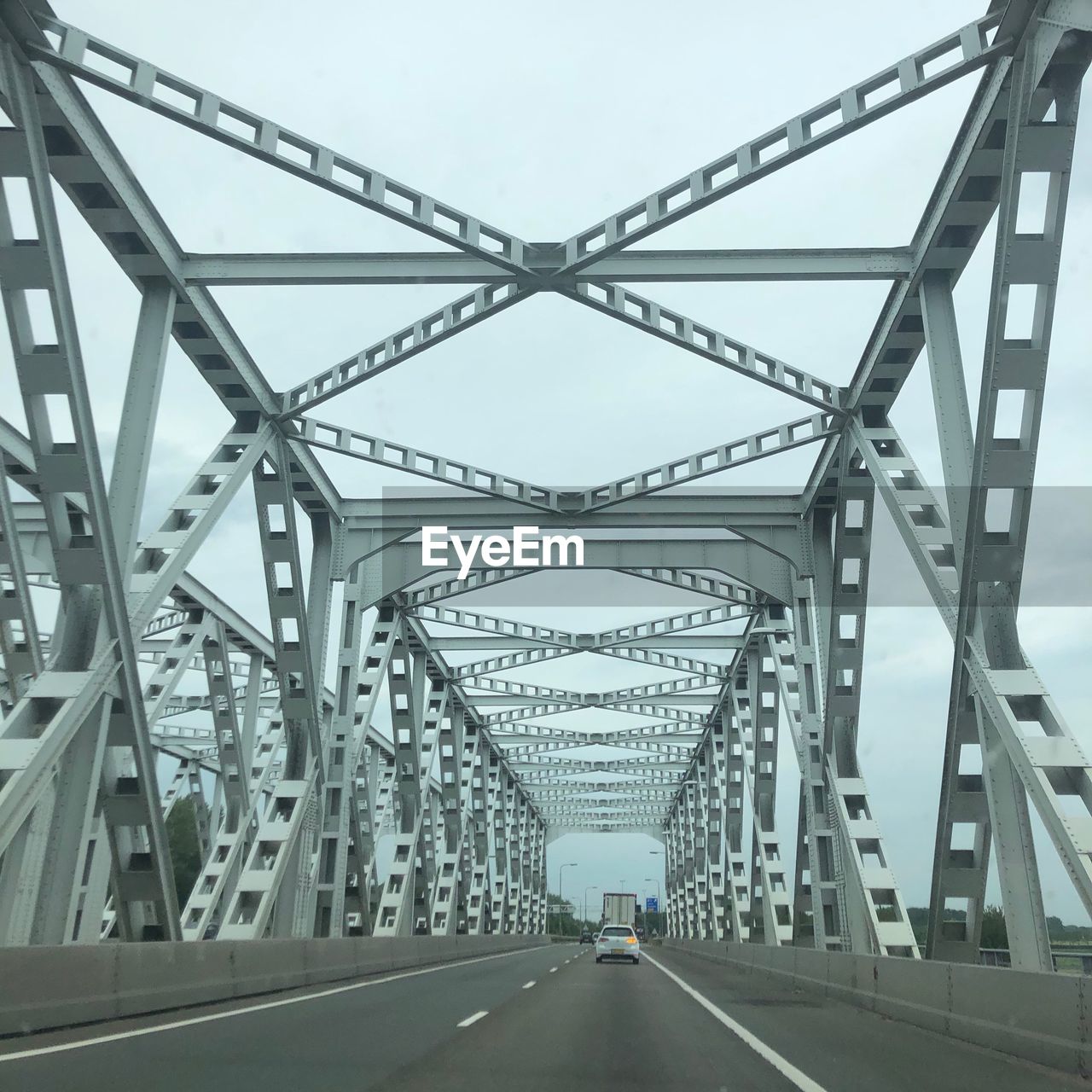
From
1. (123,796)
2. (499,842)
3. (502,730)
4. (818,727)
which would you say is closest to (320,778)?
(123,796)

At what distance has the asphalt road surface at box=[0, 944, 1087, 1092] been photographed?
27.0 ft

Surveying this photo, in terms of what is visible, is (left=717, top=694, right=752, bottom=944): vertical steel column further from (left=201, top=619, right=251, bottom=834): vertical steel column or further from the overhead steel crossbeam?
the overhead steel crossbeam

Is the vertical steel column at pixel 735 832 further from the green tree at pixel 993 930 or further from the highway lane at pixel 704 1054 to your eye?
the highway lane at pixel 704 1054

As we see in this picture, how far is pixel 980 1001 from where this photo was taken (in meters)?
11.1

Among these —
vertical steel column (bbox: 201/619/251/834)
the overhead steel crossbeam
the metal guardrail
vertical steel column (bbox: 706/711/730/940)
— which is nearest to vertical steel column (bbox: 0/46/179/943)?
the overhead steel crossbeam

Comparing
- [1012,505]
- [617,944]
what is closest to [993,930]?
[617,944]

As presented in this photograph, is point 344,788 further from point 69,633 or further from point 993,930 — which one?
point 993,930

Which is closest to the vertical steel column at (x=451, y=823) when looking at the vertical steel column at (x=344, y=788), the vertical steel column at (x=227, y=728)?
the vertical steel column at (x=227, y=728)

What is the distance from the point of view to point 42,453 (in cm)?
1303

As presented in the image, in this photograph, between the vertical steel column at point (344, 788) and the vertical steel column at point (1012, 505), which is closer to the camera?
the vertical steel column at point (1012, 505)

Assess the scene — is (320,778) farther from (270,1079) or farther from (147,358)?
(270,1079)

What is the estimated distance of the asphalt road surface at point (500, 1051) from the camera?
8219mm

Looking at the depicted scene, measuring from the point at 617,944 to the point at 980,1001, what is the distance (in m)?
27.2

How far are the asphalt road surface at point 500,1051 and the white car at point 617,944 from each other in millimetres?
20987
